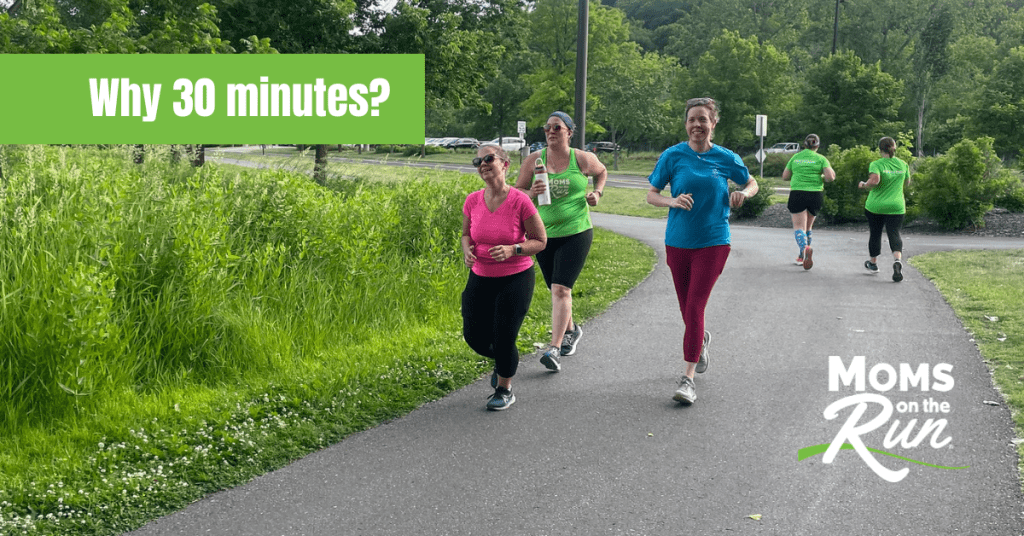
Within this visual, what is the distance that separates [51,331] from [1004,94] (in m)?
41.9

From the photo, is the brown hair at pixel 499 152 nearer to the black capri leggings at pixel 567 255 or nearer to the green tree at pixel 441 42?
the black capri leggings at pixel 567 255

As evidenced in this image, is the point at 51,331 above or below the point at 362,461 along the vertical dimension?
above

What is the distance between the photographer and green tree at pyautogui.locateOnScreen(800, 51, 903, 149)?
151 ft

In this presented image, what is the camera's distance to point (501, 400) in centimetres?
587

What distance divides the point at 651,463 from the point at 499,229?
5.67 ft

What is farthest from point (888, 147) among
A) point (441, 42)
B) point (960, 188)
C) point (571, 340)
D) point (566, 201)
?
point (441, 42)

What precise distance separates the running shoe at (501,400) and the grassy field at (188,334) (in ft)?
1.56

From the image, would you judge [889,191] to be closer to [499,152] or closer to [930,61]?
[499,152]

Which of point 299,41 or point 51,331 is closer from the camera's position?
point 51,331

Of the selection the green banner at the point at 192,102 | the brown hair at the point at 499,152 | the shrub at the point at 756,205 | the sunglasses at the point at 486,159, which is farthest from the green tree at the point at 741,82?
the sunglasses at the point at 486,159

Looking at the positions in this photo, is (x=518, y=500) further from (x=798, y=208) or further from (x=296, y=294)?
(x=798, y=208)

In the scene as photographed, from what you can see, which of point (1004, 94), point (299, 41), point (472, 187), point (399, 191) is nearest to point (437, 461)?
point (399, 191)

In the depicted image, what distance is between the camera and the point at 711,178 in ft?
20.0

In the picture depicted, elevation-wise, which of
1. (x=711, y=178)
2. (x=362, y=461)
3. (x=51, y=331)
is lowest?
(x=362, y=461)
